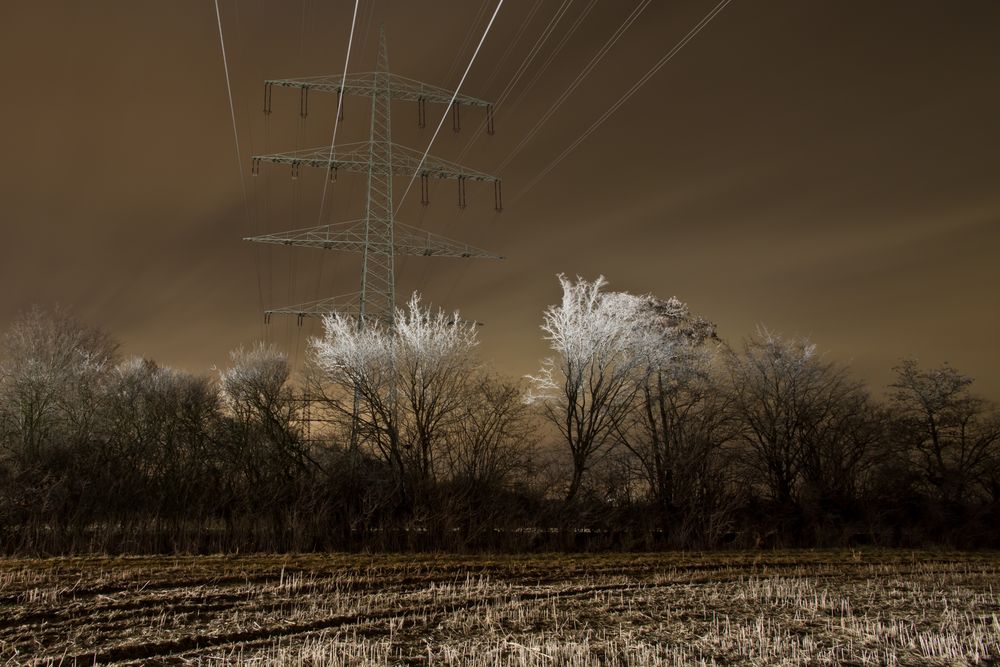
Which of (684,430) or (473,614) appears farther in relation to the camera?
(684,430)

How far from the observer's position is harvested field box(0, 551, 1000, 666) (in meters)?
8.76

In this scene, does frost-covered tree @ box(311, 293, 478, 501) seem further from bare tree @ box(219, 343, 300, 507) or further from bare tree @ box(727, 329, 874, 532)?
bare tree @ box(727, 329, 874, 532)

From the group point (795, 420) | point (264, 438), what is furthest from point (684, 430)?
point (264, 438)

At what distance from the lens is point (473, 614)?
449 inches

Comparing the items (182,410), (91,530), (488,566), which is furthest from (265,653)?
(182,410)

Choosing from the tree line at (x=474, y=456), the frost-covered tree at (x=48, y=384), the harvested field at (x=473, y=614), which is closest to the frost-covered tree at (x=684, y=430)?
the tree line at (x=474, y=456)

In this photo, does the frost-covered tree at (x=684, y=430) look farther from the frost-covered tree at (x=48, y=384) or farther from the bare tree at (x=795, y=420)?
the frost-covered tree at (x=48, y=384)

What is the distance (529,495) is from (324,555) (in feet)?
36.1

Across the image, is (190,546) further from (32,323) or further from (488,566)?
(32,323)

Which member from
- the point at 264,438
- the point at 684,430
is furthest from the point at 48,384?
the point at 684,430

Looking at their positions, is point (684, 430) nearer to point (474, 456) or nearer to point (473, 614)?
point (474, 456)

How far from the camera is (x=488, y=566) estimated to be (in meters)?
18.2

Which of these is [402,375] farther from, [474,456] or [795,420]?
[795,420]

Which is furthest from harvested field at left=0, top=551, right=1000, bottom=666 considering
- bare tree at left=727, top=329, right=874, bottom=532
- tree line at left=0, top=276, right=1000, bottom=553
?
bare tree at left=727, top=329, right=874, bottom=532
